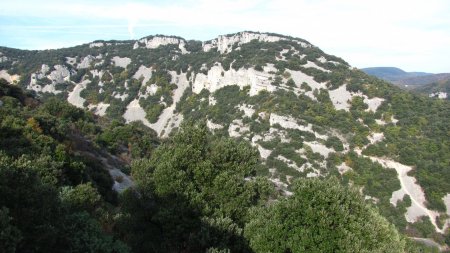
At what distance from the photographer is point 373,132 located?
78.7 meters

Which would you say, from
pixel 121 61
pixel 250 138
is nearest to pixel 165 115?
pixel 121 61

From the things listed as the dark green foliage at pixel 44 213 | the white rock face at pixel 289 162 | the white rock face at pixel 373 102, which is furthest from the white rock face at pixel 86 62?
the dark green foliage at pixel 44 213

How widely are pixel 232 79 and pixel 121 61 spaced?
53.4m

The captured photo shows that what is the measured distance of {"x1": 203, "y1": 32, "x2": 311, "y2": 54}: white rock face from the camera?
13512cm

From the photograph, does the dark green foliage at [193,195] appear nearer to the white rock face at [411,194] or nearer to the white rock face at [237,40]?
the white rock face at [411,194]

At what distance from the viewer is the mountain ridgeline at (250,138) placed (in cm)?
1683

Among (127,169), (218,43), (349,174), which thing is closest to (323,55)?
(218,43)

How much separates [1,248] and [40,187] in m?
3.07

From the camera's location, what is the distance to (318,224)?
50.1 ft

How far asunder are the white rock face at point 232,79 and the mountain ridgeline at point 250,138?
36cm

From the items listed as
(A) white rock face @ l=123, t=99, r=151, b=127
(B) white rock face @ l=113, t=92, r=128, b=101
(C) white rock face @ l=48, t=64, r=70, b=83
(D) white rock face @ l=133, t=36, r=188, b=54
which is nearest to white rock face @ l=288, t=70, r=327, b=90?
(A) white rock face @ l=123, t=99, r=151, b=127

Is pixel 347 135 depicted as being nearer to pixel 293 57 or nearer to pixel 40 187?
pixel 293 57

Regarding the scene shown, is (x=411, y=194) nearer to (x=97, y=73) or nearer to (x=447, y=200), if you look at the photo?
(x=447, y=200)

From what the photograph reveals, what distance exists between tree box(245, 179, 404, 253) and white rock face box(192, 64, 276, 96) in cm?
7747
